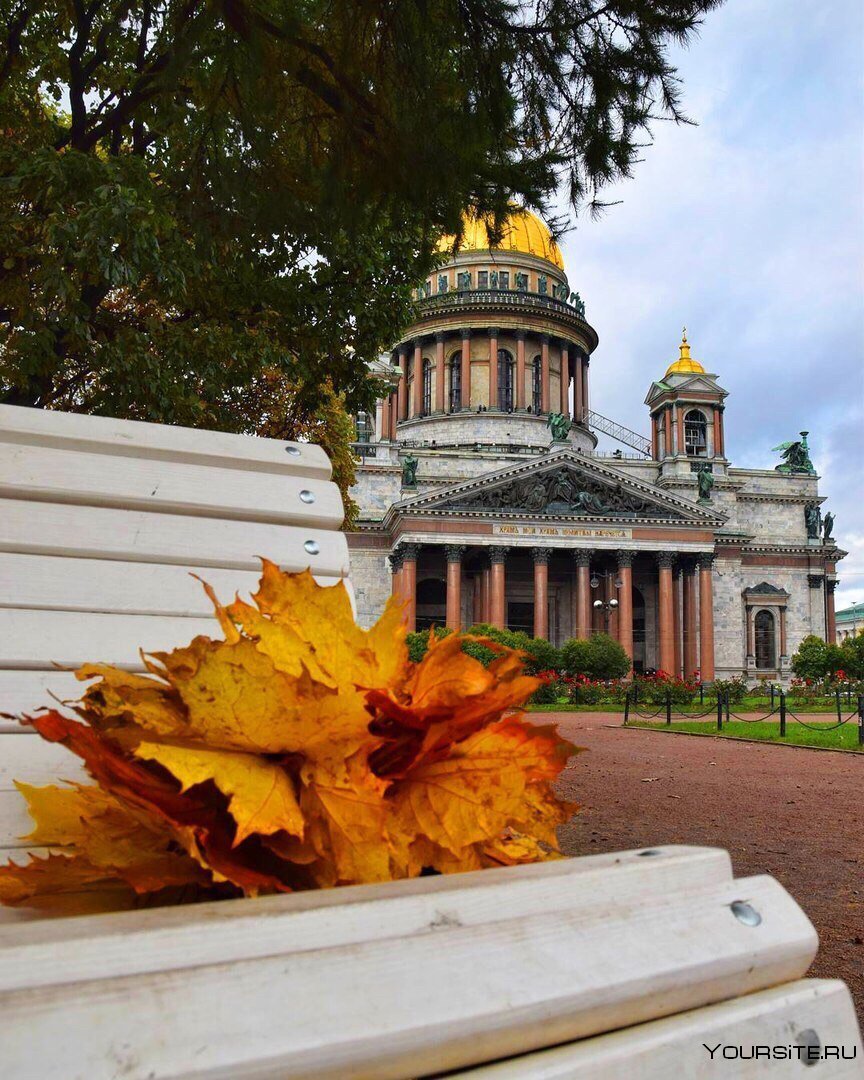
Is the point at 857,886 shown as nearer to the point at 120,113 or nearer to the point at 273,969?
the point at 273,969

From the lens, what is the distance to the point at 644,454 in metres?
50.8

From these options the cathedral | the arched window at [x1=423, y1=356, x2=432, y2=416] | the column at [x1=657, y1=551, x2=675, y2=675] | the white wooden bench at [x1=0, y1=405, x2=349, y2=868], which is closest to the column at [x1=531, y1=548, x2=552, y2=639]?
the cathedral

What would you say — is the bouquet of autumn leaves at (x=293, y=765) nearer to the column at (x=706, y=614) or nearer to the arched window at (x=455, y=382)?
the column at (x=706, y=614)

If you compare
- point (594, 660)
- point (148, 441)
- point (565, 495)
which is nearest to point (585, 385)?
point (565, 495)

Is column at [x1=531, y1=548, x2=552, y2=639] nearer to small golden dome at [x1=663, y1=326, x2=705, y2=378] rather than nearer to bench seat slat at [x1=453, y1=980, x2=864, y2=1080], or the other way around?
small golden dome at [x1=663, y1=326, x2=705, y2=378]

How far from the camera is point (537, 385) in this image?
164 ft

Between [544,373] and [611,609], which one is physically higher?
[544,373]

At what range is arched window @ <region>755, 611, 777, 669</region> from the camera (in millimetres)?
43125

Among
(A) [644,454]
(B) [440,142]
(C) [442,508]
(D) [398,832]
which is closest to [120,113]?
(B) [440,142]

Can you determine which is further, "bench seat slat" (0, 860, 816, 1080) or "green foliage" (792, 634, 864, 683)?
"green foliage" (792, 634, 864, 683)

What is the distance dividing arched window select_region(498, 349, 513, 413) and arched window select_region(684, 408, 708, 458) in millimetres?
9014

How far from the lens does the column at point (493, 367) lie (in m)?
48.3

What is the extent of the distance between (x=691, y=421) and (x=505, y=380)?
10.1m

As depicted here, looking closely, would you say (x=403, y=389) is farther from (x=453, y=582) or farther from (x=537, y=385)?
(x=453, y=582)
